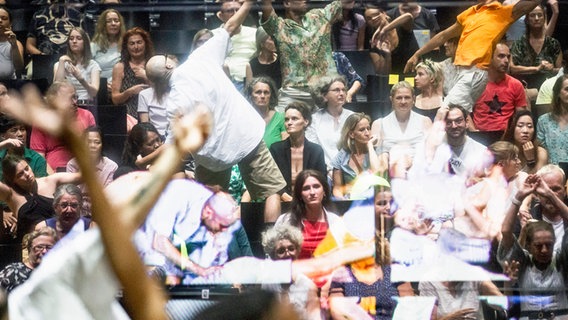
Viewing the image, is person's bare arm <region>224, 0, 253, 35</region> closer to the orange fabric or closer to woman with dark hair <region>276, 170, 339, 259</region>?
the orange fabric

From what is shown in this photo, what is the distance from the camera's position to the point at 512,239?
20.2 ft

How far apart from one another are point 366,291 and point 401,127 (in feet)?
5.77

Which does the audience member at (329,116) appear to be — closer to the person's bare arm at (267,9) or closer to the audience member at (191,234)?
the person's bare arm at (267,9)

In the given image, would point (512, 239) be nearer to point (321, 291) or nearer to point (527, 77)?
point (321, 291)

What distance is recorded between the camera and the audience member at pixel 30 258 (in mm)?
5859

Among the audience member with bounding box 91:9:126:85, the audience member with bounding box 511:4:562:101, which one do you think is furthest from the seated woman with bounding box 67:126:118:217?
the audience member with bounding box 511:4:562:101

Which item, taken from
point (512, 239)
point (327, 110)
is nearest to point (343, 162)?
point (327, 110)

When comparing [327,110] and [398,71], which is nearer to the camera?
[327,110]

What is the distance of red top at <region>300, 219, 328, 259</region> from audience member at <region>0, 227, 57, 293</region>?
1290 millimetres

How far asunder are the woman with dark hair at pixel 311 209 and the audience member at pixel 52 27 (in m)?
3.03

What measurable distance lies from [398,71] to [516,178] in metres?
2.08

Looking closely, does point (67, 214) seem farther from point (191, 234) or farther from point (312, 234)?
point (312, 234)

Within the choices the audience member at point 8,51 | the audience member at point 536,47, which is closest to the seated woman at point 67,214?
the audience member at point 8,51

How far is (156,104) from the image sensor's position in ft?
25.5
